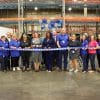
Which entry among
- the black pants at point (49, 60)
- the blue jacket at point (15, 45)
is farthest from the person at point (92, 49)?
→ the blue jacket at point (15, 45)

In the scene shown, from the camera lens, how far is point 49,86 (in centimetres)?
1470

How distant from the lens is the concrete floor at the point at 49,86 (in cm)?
1283

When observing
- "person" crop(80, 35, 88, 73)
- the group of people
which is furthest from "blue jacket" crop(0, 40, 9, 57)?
"person" crop(80, 35, 88, 73)

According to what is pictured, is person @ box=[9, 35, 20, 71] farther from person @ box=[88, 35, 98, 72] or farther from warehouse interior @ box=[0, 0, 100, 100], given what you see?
person @ box=[88, 35, 98, 72]

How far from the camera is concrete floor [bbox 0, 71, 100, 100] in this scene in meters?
12.8

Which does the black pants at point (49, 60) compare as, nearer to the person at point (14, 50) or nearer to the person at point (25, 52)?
the person at point (25, 52)

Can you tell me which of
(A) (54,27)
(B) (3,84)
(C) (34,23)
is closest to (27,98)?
(B) (3,84)

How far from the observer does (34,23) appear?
31672 millimetres

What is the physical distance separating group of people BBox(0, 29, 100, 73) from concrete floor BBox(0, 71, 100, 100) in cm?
69

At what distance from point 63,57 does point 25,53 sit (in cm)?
164

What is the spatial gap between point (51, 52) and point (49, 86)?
161 inches

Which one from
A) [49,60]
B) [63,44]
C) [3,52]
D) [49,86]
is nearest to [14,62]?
[3,52]

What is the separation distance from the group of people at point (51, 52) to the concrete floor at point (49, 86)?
2.26 ft

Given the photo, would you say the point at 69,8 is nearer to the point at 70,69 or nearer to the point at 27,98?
the point at 70,69
